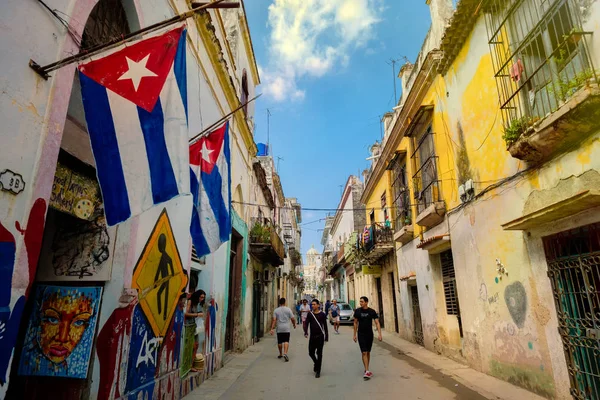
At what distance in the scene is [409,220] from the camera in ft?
44.1

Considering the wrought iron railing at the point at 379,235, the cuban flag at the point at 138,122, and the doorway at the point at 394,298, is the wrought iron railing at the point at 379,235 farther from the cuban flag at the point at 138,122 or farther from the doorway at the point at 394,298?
the cuban flag at the point at 138,122

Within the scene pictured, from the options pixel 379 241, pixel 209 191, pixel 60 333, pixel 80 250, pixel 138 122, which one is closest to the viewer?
pixel 138 122

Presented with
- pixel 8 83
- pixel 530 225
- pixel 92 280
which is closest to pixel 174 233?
pixel 92 280

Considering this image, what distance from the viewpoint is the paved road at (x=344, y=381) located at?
5969 mm

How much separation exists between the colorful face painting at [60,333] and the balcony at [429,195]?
8.55 m

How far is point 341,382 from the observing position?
689 cm

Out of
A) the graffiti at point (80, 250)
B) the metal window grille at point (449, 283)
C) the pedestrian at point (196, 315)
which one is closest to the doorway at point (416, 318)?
the metal window grille at point (449, 283)

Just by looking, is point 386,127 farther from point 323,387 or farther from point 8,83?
point 8,83

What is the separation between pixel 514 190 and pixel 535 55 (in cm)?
246

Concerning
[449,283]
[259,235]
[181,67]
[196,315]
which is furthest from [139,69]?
[259,235]

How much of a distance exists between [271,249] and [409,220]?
5.51 m

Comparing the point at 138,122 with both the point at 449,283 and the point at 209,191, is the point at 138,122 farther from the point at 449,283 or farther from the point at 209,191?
the point at 449,283

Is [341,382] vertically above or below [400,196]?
below

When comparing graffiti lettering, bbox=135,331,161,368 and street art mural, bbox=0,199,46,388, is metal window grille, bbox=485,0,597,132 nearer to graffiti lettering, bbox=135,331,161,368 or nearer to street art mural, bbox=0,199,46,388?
street art mural, bbox=0,199,46,388
